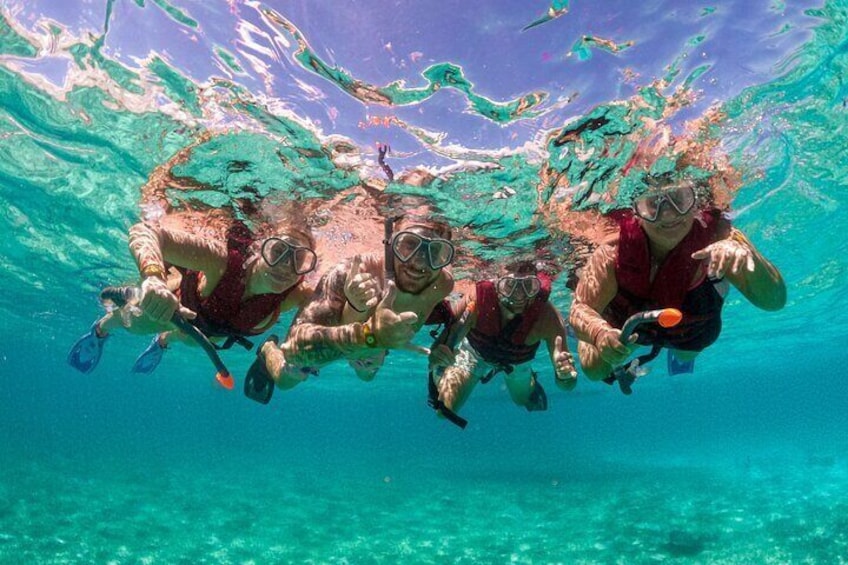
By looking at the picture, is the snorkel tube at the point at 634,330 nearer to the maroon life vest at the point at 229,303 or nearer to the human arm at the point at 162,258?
the human arm at the point at 162,258

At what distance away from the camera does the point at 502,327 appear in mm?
8672

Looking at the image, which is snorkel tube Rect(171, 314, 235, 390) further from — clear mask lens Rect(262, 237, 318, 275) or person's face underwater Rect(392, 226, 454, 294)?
person's face underwater Rect(392, 226, 454, 294)

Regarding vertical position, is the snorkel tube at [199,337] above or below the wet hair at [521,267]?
below

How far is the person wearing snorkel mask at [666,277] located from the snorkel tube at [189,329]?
12.6 ft

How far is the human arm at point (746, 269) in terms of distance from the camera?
4777 mm

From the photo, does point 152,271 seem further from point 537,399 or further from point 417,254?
point 537,399

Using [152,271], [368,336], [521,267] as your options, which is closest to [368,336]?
[368,336]

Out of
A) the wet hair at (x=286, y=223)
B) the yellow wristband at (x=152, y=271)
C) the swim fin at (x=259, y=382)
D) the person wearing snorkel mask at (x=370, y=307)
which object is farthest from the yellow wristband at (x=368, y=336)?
the wet hair at (x=286, y=223)

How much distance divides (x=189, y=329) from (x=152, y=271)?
95 centimetres

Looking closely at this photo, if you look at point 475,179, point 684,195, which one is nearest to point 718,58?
point 684,195

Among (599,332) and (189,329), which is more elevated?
(599,332)

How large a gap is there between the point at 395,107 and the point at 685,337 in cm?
536

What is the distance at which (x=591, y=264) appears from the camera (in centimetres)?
612

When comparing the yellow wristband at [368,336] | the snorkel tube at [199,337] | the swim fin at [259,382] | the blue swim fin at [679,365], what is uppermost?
the blue swim fin at [679,365]
